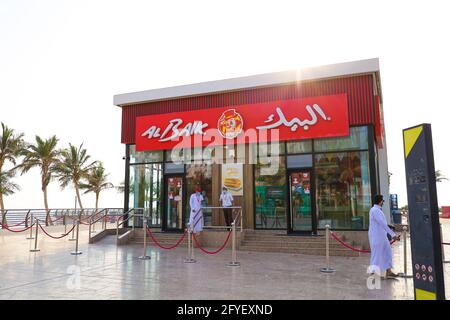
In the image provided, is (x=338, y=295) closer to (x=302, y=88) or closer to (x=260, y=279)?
(x=260, y=279)

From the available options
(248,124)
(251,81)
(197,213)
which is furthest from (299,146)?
(197,213)

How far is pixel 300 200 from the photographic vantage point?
13.8m

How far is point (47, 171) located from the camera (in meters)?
35.3

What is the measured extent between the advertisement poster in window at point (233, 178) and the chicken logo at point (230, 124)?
1.20 m

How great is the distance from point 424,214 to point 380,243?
10.9ft

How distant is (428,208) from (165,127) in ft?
41.4

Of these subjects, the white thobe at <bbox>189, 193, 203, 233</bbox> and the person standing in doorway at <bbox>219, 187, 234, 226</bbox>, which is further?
the person standing in doorway at <bbox>219, 187, 234, 226</bbox>

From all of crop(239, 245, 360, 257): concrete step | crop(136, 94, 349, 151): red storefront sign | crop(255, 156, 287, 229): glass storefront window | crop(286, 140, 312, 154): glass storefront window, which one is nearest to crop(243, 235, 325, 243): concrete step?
crop(239, 245, 360, 257): concrete step

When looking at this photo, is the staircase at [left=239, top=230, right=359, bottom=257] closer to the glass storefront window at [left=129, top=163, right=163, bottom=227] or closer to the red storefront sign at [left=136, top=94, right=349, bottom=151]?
the red storefront sign at [left=136, top=94, right=349, bottom=151]

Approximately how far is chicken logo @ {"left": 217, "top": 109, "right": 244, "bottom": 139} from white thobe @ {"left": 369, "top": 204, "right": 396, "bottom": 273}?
25.2ft

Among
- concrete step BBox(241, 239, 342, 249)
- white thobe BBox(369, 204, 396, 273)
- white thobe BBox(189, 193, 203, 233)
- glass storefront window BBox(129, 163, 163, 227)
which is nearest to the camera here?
white thobe BBox(369, 204, 396, 273)

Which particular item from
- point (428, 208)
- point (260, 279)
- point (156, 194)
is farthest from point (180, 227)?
point (428, 208)

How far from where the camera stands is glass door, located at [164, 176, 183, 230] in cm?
1568

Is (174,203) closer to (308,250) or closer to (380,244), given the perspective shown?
(308,250)
